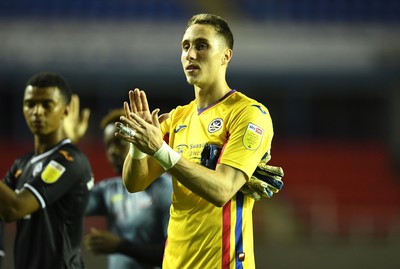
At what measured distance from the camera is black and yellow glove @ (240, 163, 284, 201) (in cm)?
368

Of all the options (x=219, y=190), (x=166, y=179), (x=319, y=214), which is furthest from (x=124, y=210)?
(x=319, y=214)

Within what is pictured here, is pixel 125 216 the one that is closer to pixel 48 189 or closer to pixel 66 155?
pixel 66 155

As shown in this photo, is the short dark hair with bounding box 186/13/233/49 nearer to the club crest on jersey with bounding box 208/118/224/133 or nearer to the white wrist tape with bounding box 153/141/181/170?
the club crest on jersey with bounding box 208/118/224/133

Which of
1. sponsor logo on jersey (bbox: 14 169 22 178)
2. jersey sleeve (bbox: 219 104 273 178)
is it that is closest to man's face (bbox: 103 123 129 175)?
sponsor logo on jersey (bbox: 14 169 22 178)

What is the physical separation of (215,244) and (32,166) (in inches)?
58.1

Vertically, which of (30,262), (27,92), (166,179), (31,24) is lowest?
(30,262)

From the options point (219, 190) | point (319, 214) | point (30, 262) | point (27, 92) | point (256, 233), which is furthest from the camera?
point (319, 214)

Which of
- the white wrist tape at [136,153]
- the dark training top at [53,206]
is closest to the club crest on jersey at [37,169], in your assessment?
the dark training top at [53,206]

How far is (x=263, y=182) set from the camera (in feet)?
12.1

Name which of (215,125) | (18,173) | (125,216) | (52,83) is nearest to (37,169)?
(18,173)

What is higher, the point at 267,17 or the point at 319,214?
the point at 267,17

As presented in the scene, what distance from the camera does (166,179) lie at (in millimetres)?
5281

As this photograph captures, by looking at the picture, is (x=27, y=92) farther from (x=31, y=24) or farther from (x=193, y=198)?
(x=31, y=24)

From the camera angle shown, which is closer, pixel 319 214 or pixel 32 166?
pixel 32 166
